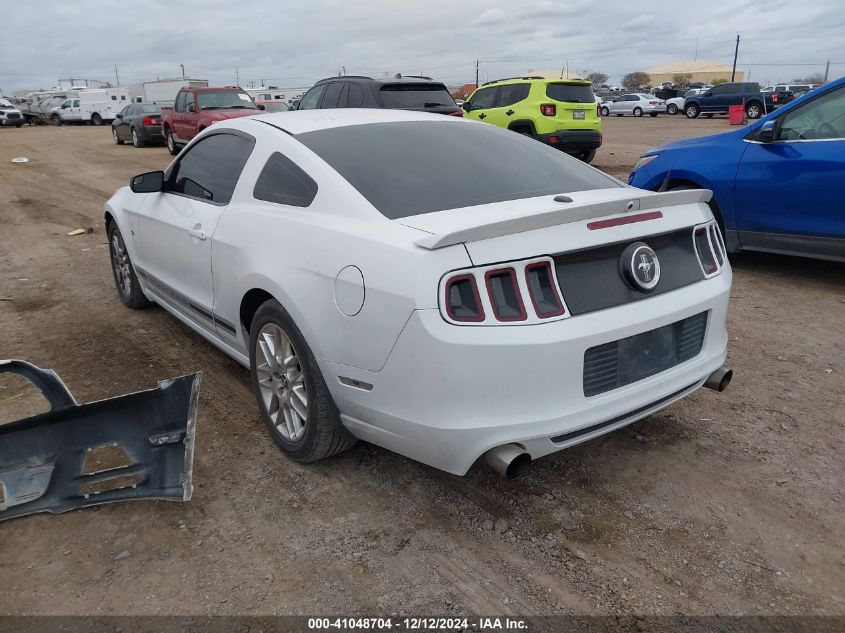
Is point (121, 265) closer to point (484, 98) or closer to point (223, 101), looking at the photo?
Answer: point (484, 98)

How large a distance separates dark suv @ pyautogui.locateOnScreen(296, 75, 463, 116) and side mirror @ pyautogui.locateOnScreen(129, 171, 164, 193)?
7.24 metres

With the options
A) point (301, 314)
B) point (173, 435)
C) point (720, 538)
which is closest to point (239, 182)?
point (301, 314)

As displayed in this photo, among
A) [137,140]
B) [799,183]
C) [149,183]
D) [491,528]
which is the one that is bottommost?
[491,528]

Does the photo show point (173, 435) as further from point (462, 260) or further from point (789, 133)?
point (789, 133)

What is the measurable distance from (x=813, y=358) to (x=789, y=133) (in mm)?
2279

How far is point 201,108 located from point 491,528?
15045 millimetres

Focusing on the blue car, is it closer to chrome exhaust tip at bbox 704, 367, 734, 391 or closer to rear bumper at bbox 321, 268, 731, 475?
chrome exhaust tip at bbox 704, 367, 734, 391

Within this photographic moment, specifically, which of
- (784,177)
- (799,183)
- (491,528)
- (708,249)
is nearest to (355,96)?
(784,177)

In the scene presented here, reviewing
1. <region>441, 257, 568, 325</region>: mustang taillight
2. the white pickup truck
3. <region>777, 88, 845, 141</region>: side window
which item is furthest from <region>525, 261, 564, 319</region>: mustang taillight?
the white pickup truck

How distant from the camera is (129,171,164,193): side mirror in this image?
4.36 m

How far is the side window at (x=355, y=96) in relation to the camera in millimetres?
11352

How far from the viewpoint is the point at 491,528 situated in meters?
2.72

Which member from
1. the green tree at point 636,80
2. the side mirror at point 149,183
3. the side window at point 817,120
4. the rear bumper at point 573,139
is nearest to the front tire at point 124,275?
the side mirror at point 149,183

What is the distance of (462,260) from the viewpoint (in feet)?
7.77
